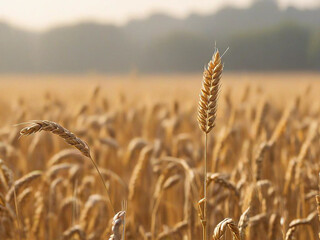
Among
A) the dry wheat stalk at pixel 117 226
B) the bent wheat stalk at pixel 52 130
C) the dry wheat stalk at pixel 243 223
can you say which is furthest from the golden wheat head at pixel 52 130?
the dry wheat stalk at pixel 243 223

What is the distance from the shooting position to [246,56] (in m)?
46.6

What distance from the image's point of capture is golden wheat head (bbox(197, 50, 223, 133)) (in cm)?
88

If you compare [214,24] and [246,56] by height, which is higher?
[214,24]

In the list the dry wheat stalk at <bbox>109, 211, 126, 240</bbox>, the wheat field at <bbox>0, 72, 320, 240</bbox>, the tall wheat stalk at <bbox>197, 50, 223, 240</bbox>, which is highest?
the tall wheat stalk at <bbox>197, 50, 223, 240</bbox>

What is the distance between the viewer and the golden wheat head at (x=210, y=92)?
881 mm

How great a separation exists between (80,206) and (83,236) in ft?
1.21

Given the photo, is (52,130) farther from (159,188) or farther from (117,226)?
(159,188)

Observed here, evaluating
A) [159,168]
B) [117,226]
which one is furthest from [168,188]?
[117,226]

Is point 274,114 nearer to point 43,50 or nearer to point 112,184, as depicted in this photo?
point 112,184

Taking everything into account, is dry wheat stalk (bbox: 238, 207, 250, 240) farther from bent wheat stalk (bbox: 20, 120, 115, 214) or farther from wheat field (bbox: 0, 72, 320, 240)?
bent wheat stalk (bbox: 20, 120, 115, 214)

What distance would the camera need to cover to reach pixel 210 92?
34.9 inches

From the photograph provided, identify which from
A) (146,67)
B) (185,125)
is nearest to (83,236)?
(185,125)

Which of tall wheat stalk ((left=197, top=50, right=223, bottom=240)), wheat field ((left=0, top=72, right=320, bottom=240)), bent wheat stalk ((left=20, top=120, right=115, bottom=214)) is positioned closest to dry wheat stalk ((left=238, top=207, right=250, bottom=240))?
wheat field ((left=0, top=72, right=320, bottom=240))

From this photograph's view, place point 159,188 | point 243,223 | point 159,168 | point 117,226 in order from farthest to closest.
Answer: point 159,168
point 159,188
point 243,223
point 117,226
